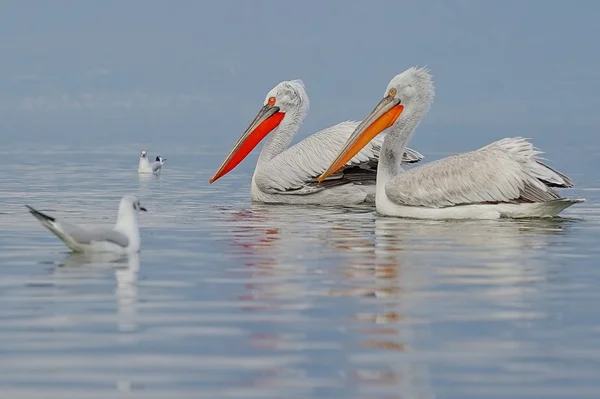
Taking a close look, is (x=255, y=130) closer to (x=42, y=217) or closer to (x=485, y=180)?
(x=485, y=180)

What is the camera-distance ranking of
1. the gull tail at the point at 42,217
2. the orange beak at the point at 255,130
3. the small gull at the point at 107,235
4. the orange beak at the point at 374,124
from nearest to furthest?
the gull tail at the point at 42,217
the small gull at the point at 107,235
the orange beak at the point at 374,124
the orange beak at the point at 255,130

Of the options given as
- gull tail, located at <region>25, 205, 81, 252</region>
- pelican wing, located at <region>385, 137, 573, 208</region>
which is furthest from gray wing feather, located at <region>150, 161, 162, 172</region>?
gull tail, located at <region>25, 205, 81, 252</region>

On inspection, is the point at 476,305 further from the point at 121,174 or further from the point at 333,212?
the point at 121,174

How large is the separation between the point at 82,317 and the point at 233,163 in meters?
8.80

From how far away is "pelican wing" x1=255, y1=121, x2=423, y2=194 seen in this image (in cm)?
1567

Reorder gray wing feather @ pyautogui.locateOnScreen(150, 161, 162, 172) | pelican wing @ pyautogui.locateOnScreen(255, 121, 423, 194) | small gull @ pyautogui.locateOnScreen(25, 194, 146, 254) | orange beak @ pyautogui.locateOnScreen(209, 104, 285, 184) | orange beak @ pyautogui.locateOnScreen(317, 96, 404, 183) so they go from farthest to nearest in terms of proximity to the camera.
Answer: gray wing feather @ pyautogui.locateOnScreen(150, 161, 162, 172)
orange beak @ pyautogui.locateOnScreen(209, 104, 285, 184)
pelican wing @ pyautogui.locateOnScreen(255, 121, 423, 194)
orange beak @ pyautogui.locateOnScreen(317, 96, 404, 183)
small gull @ pyautogui.locateOnScreen(25, 194, 146, 254)

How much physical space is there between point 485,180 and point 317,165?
8.66ft

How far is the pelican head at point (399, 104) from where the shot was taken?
48.6 feet

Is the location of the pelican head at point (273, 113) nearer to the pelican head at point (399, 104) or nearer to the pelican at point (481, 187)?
the pelican head at point (399, 104)

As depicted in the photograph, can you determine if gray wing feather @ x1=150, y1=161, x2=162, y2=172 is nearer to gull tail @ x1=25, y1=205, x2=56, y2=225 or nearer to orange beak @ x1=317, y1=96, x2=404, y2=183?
orange beak @ x1=317, y1=96, x2=404, y2=183

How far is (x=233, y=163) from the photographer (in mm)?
17078

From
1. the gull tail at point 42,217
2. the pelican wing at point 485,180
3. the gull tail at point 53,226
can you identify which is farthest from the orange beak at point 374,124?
the gull tail at point 42,217

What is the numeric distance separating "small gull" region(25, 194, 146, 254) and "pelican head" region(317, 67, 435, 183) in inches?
167

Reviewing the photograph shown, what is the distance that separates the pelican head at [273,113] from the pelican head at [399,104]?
7.50 feet
